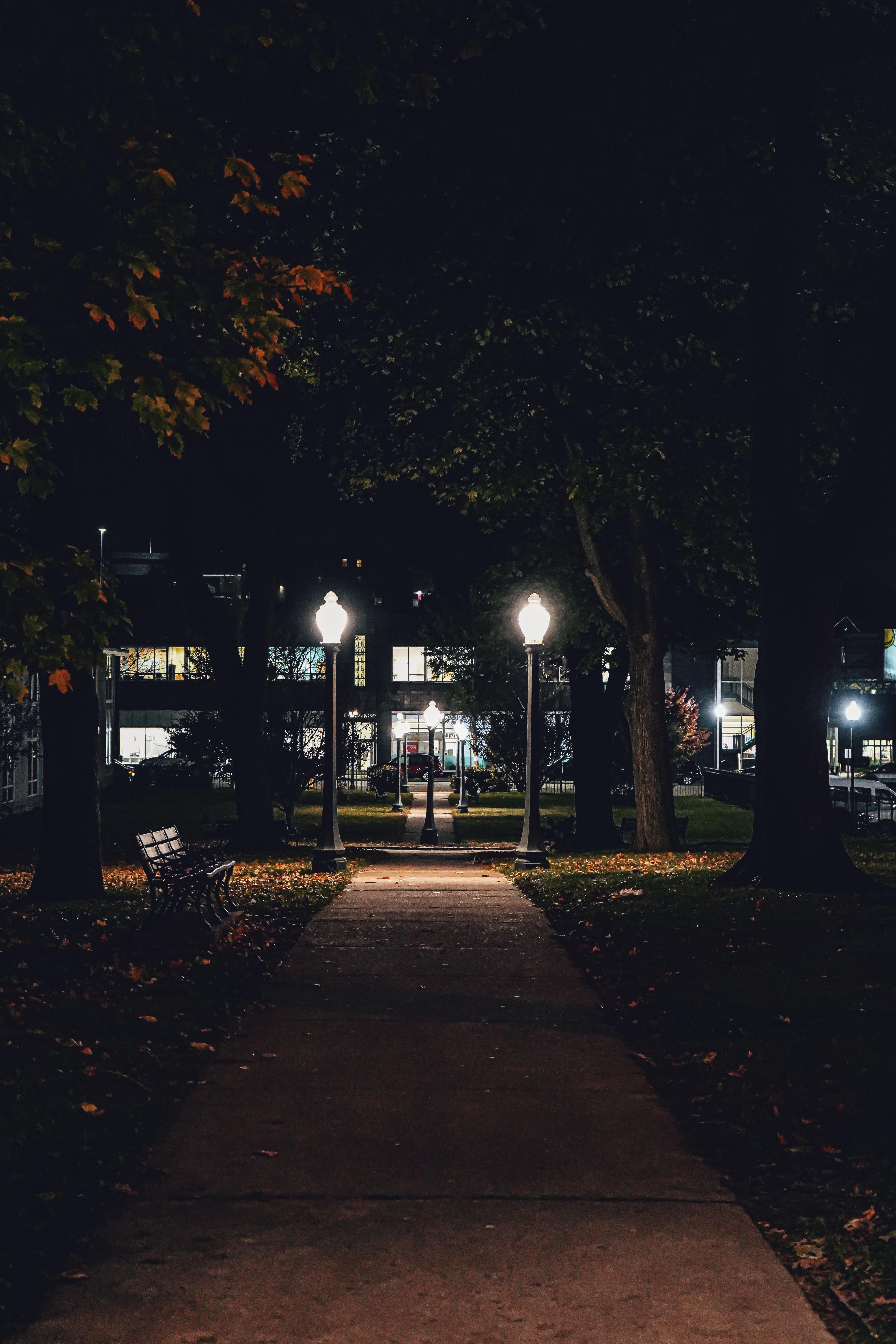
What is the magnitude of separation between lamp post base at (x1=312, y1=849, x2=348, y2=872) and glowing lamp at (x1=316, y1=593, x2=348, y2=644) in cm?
313

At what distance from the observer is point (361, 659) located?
89.1 meters

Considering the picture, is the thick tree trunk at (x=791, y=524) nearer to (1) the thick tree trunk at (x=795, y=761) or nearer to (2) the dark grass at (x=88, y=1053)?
(1) the thick tree trunk at (x=795, y=761)

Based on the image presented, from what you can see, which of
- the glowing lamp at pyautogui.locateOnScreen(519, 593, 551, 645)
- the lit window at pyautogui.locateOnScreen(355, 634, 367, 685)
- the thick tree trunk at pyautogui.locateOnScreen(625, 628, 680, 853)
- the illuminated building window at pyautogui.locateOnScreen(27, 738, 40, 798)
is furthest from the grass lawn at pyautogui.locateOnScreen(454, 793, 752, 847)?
the lit window at pyautogui.locateOnScreen(355, 634, 367, 685)

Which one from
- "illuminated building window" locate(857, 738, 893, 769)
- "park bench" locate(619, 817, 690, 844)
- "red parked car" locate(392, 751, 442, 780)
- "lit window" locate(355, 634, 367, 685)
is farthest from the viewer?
"illuminated building window" locate(857, 738, 893, 769)

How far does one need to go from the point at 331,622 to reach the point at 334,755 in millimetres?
2012

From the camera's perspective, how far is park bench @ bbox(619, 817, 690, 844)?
2761 centimetres

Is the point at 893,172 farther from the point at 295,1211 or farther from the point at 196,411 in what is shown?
the point at 295,1211

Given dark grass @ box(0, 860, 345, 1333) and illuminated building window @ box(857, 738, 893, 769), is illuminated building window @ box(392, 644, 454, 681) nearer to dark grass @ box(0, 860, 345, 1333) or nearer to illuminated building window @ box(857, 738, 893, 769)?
illuminated building window @ box(857, 738, 893, 769)

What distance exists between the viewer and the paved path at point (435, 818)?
116 feet

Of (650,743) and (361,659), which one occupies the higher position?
(361,659)

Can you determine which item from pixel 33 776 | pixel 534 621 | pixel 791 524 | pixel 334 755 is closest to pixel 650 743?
pixel 534 621

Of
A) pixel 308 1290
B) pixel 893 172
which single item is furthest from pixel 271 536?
pixel 308 1290

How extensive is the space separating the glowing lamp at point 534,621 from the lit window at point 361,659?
67.3 metres

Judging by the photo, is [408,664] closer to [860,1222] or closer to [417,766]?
[417,766]
